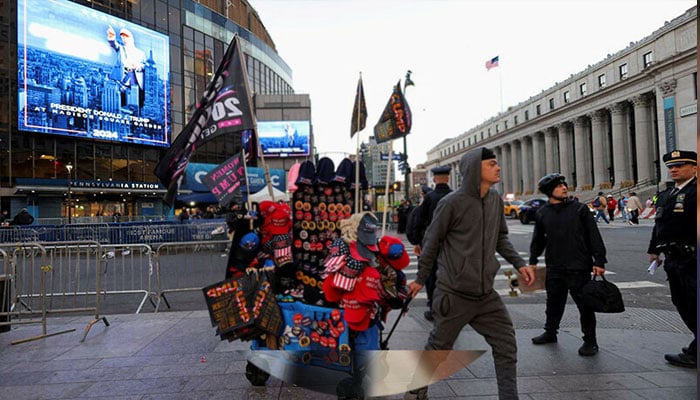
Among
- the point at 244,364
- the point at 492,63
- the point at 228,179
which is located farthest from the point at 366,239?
the point at 492,63

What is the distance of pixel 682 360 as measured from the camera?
3.71 m

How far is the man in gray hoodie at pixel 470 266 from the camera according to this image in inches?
111

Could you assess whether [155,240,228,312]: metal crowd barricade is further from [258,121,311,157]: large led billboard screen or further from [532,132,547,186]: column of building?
[532,132,547,186]: column of building

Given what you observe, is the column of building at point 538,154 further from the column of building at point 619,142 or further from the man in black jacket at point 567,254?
the man in black jacket at point 567,254

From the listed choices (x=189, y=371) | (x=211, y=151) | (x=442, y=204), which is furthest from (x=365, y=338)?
(x=211, y=151)

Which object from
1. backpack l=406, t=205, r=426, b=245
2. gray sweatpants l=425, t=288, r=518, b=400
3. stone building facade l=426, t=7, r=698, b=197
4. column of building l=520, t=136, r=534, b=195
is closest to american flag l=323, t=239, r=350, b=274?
gray sweatpants l=425, t=288, r=518, b=400

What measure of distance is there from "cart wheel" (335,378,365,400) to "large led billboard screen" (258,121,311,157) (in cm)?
4035

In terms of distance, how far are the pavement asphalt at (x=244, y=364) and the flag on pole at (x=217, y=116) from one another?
180cm

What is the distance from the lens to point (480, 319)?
2.91 metres

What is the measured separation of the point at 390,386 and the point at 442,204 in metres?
1.50

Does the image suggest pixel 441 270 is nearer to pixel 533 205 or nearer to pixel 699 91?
pixel 699 91

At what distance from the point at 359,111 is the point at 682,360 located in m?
3.94

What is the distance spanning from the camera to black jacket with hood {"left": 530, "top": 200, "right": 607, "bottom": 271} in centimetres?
421

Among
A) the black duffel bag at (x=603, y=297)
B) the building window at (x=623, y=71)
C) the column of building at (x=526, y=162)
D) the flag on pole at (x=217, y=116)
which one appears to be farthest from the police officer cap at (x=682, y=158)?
the column of building at (x=526, y=162)
